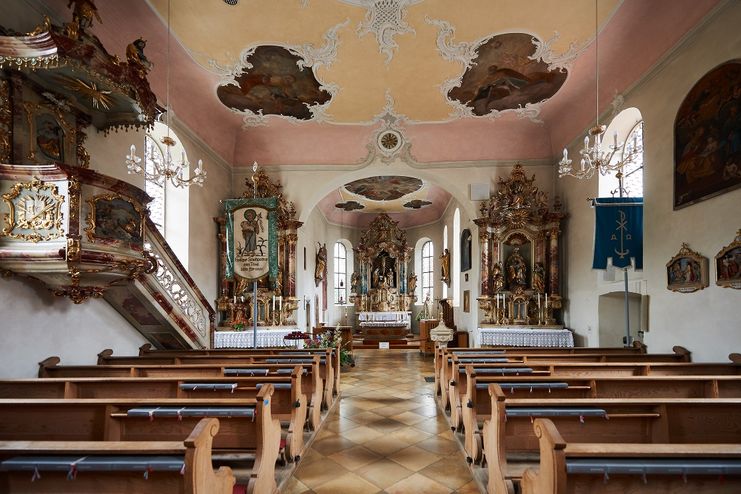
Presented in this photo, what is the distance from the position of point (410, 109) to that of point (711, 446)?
8.89 m

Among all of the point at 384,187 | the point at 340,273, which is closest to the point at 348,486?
the point at 384,187

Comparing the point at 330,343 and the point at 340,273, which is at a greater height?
the point at 340,273

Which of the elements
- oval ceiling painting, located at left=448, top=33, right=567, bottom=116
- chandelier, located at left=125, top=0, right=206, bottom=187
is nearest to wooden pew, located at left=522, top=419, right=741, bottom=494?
chandelier, located at left=125, top=0, right=206, bottom=187

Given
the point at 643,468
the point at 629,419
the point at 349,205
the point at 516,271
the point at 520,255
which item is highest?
the point at 349,205

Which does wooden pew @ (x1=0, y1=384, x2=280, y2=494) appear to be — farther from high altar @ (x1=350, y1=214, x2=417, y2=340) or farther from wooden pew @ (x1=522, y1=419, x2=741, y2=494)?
high altar @ (x1=350, y1=214, x2=417, y2=340)

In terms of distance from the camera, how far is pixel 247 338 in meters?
9.11

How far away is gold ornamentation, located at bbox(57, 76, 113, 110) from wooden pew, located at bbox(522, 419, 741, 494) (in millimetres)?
5501

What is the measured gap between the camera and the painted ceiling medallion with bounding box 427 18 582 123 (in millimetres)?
7254

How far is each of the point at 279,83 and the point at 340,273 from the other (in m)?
11.5

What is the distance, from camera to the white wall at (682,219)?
4.88 meters

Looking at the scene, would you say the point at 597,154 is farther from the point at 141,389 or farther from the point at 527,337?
the point at 141,389

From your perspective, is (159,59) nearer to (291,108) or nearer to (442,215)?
(291,108)

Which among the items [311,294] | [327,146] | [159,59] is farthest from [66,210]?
[311,294]

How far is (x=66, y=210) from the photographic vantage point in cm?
412
